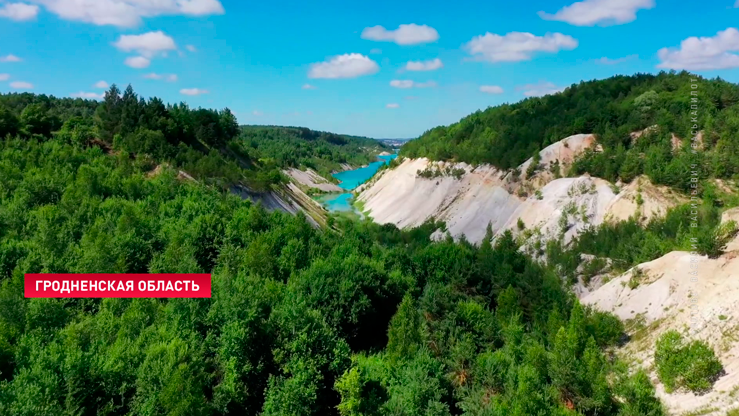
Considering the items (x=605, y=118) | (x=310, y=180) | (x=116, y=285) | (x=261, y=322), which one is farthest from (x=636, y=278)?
(x=310, y=180)

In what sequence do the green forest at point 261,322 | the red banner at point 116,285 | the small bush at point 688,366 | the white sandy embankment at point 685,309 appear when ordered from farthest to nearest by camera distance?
1. the red banner at point 116,285
2. the small bush at point 688,366
3. the white sandy embankment at point 685,309
4. the green forest at point 261,322

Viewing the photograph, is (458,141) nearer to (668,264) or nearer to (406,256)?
(406,256)

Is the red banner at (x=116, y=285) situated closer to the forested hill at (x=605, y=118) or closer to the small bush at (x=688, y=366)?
the small bush at (x=688, y=366)

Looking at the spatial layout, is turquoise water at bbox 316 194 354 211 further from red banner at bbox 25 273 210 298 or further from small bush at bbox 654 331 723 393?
small bush at bbox 654 331 723 393

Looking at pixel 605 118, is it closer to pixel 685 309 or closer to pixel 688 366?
pixel 685 309

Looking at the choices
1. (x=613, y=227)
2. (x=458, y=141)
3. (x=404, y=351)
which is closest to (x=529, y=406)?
(x=404, y=351)

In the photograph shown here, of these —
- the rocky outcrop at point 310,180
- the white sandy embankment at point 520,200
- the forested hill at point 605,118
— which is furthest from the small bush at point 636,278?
the rocky outcrop at point 310,180
